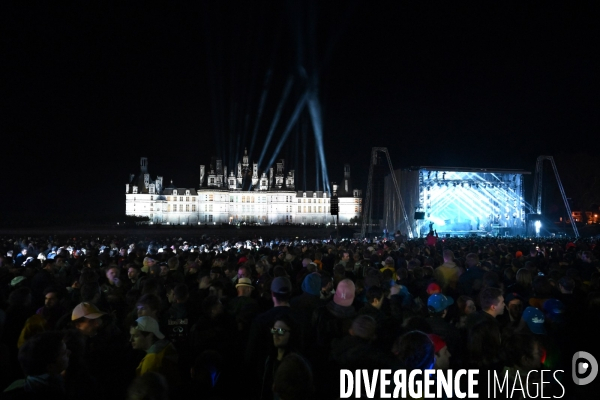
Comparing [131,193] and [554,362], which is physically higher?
[131,193]

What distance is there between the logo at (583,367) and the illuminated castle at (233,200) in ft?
292

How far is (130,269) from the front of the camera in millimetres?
7801

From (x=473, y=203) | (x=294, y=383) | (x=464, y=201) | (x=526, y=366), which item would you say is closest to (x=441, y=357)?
(x=526, y=366)

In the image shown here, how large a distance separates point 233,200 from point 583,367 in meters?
92.9

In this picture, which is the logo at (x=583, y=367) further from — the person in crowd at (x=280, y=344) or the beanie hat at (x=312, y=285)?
the beanie hat at (x=312, y=285)

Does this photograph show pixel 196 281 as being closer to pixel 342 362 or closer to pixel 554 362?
pixel 342 362

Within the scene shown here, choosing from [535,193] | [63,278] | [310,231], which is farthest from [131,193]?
[63,278]

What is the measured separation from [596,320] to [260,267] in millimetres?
4955

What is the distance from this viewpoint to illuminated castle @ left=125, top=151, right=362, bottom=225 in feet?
308

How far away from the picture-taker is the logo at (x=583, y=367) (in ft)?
12.8

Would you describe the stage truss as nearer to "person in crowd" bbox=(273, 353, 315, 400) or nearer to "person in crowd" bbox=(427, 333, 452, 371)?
"person in crowd" bbox=(427, 333, 452, 371)

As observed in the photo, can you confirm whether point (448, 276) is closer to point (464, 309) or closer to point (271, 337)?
point (464, 309)

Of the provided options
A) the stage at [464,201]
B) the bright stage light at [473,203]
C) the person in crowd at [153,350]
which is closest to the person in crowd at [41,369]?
the person in crowd at [153,350]

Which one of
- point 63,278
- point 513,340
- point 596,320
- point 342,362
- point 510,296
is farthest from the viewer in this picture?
point 63,278
